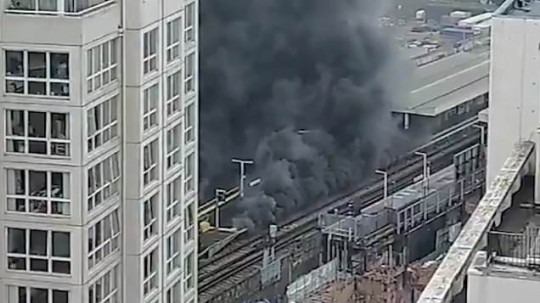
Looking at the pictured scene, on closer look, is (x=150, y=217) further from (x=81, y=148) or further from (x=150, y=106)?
(x=81, y=148)

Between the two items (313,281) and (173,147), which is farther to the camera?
(313,281)

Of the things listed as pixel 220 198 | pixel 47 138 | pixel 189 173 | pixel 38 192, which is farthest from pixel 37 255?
pixel 220 198

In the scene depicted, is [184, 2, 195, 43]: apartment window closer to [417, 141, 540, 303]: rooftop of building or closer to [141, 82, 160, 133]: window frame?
[141, 82, 160, 133]: window frame

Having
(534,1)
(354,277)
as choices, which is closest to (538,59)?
(534,1)

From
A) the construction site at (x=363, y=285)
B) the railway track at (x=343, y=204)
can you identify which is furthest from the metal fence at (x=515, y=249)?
the railway track at (x=343, y=204)

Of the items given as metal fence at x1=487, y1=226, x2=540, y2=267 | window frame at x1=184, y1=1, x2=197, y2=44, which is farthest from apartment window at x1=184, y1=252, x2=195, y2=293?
metal fence at x1=487, y1=226, x2=540, y2=267

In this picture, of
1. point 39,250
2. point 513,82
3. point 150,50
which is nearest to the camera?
point 513,82

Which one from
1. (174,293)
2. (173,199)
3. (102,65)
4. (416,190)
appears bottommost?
(416,190)
